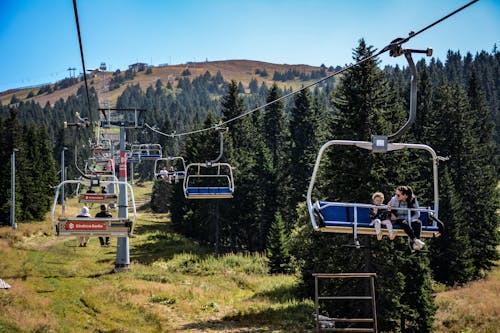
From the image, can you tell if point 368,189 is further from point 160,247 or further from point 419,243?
point 160,247

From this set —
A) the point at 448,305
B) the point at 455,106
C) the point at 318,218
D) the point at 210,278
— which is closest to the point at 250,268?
the point at 210,278

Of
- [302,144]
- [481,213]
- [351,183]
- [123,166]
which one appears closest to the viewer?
[351,183]

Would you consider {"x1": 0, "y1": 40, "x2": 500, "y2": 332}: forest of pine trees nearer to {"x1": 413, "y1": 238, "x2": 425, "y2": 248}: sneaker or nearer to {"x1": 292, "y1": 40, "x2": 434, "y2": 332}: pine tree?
{"x1": 292, "y1": 40, "x2": 434, "y2": 332}: pine tree

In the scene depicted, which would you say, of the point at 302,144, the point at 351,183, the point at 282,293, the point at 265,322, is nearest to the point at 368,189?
the point at 351,183

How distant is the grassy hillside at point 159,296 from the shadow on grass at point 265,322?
0.17 ft

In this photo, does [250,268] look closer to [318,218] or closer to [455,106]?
[455,106]

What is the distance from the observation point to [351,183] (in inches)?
1083

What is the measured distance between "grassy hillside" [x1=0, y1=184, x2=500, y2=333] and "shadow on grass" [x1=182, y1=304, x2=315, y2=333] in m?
0.05

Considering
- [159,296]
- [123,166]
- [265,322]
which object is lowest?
[265,322]

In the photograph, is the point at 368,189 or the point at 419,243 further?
the point at 368,189

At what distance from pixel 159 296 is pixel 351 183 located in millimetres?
13180

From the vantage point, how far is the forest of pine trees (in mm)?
27656

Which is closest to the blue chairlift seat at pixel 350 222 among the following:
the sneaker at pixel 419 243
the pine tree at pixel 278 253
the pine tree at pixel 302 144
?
the sneaker at pixel 419 243

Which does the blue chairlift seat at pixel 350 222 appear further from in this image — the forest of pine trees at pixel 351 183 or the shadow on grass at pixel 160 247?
the shadow on grass at pixel 160 247
